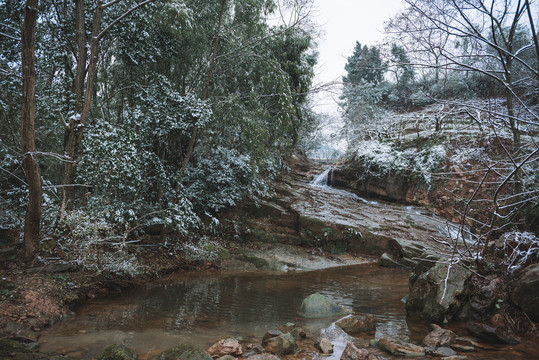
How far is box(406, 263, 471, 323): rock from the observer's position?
4488 millimetres

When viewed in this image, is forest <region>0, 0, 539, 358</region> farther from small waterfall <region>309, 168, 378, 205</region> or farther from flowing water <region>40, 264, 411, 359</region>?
small waterfall <region>309, 168, 378, 205</region>

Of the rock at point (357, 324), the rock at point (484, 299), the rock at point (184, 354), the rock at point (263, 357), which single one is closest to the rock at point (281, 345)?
the rock at point (263, 357)

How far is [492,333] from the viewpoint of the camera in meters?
3.78

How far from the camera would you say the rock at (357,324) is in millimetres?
4289

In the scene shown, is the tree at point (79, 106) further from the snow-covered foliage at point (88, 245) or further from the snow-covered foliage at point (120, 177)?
the snow-covered foliage at point (88, 245)

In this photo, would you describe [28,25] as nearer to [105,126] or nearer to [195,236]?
[105,126]

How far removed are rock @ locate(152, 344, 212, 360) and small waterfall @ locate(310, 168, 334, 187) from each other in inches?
501

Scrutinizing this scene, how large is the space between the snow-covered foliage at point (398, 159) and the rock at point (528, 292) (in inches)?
333

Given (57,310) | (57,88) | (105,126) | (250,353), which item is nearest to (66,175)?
(105,126)

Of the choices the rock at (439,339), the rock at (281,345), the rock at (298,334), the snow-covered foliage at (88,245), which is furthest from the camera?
the snow-covered foliage at (88,245)

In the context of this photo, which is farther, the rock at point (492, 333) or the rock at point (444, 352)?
the rock at point (492, 333)

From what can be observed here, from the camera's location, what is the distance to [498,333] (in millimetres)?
3773

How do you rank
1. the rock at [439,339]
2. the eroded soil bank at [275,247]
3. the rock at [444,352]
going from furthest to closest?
the eroded soil bank at [275,247] < the rock at [439,339] < the rock at [444,352]

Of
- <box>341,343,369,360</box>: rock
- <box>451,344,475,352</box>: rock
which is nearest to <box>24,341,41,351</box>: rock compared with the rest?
<box>341,343,369,360</box>: rock
